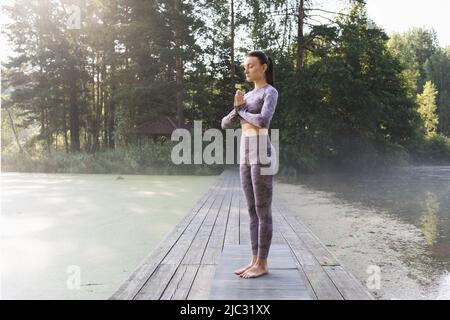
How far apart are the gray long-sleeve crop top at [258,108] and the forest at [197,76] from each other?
1206 centimetres

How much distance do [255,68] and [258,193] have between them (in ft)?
2.88

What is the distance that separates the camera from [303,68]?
1612cm

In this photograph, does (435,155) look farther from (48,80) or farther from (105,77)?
(48,80)

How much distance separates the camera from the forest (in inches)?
627

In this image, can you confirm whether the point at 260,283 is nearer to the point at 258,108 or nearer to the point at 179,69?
the point at 258,108

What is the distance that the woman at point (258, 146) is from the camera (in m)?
2.61

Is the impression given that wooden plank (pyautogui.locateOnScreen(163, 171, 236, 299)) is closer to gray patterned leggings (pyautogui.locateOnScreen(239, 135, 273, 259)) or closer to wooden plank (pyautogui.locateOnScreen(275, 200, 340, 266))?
gray patterned leggings (pyautogui.locateOnScreen(239, 135, 273, 259))

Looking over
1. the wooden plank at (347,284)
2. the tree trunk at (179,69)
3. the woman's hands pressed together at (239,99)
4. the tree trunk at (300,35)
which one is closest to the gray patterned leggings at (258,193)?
the woman's hands pressed together at (239,99)

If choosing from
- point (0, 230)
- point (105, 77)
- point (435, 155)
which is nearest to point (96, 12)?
point (105, 77)

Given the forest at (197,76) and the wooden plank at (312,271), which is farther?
the forest at (197,76)

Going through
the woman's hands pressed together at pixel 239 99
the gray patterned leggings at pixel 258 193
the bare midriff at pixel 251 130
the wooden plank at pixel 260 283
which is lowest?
the wooden plank at pixel 260 283

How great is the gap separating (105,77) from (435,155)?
73.8 feet

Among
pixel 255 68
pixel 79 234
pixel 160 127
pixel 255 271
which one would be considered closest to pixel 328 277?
pixel 255 271

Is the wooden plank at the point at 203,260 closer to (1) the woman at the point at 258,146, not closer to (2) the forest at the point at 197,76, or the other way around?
(1) the woman at the point at 258,146
